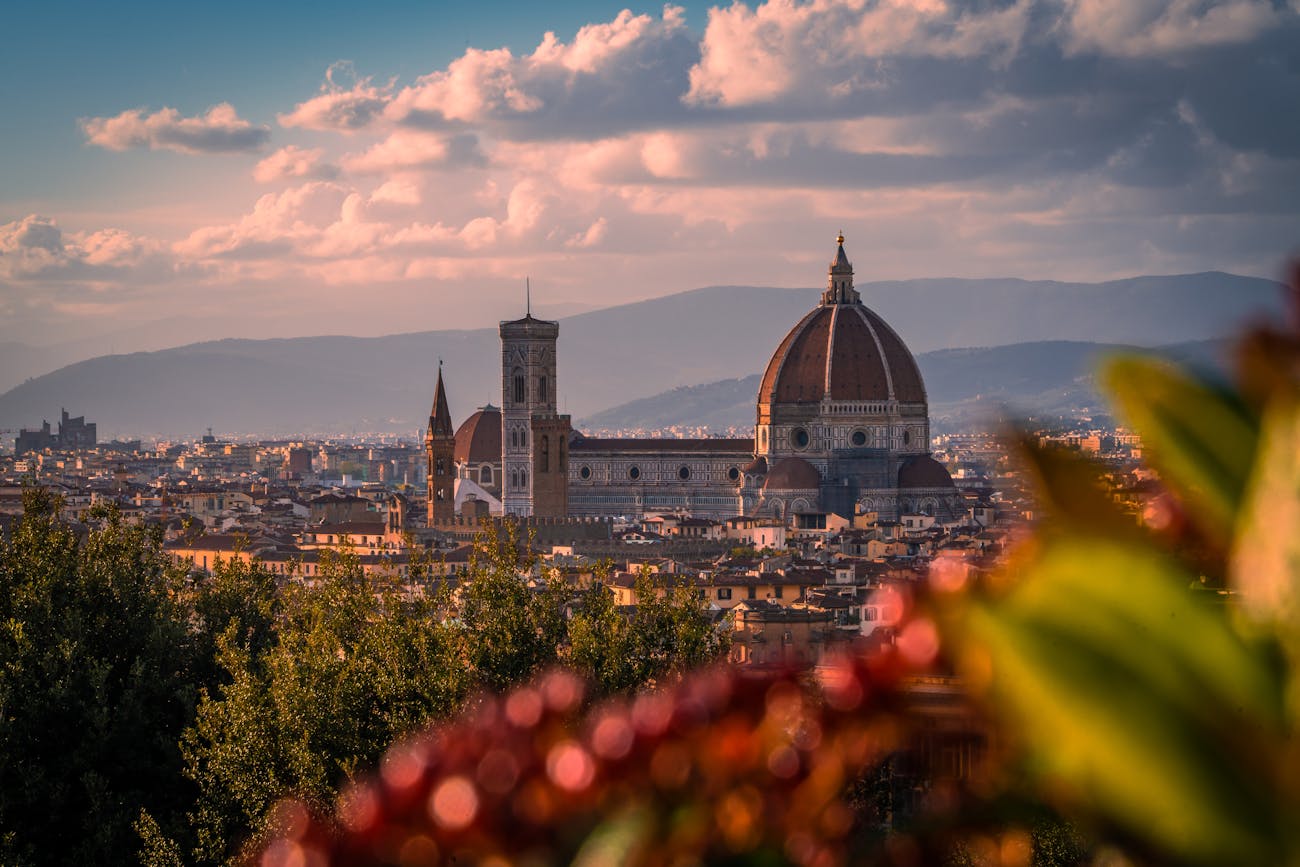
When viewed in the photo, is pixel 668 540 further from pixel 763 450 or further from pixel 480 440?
pixel 480 440

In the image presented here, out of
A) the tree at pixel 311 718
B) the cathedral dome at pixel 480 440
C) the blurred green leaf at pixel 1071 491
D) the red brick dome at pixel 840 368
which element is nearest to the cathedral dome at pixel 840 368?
the red brick dome at pixel 840 368

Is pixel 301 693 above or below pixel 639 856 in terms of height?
below

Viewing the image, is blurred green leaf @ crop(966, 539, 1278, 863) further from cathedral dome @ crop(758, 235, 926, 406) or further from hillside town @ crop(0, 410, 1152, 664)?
cathedral dome @ crop(758, 235, 926, 406)

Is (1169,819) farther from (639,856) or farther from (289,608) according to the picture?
(289,608)

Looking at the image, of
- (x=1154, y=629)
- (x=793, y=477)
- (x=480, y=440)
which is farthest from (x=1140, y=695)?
(x=480, y=440)

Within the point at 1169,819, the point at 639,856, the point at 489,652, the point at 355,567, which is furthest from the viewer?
the point at 355,567

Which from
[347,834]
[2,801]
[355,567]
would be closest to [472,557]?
[355,567]

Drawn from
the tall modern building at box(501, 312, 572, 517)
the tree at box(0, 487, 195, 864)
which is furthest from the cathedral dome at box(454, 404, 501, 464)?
the tree at box(0, 487, 195, 864)

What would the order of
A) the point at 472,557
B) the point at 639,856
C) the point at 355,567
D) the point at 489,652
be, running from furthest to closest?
the point at 355,567
the point at 472,557
the point at 489,652
the point at 639,856
